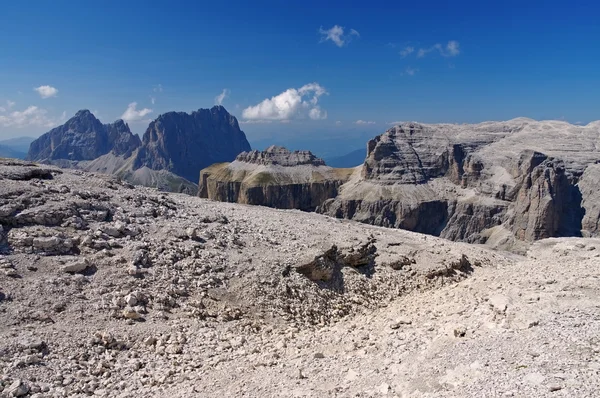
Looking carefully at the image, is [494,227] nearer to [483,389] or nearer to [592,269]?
[592,269]

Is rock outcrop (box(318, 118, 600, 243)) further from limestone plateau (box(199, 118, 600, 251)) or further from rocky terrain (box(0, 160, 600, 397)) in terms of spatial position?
rocky terrain (box(0, 160, 600, 397))

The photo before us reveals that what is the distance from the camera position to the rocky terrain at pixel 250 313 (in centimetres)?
1119

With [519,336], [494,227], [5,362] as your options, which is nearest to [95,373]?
[5,362]

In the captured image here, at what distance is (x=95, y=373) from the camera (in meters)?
12.6

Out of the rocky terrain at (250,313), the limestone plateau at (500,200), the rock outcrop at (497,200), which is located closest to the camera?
the rocky terrain at (250,313)

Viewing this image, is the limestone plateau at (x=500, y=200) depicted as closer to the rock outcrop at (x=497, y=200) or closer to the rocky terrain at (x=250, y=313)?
the rock outcrop at (x=497, y=200)

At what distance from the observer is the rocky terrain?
36.7 ft

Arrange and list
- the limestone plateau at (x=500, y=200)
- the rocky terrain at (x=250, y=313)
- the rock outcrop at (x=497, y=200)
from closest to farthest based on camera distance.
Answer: the rocky terrain at (x=250, y=313)
the limestone plateau at (x=500, y=200)
the rock outcrop at (x=497, y=200)

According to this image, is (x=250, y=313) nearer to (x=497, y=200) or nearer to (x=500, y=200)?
(x=500, y=200)

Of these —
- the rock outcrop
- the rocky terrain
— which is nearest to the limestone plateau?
the rock outcrop

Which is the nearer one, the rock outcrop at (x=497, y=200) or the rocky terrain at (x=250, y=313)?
the rocky terrain at (x=250, y=313)

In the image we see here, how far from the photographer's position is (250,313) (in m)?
17.7

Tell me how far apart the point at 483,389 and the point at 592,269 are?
467 inches

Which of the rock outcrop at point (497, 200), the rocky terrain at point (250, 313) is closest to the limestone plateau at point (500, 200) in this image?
the rock outcrop at point (497, 200)
